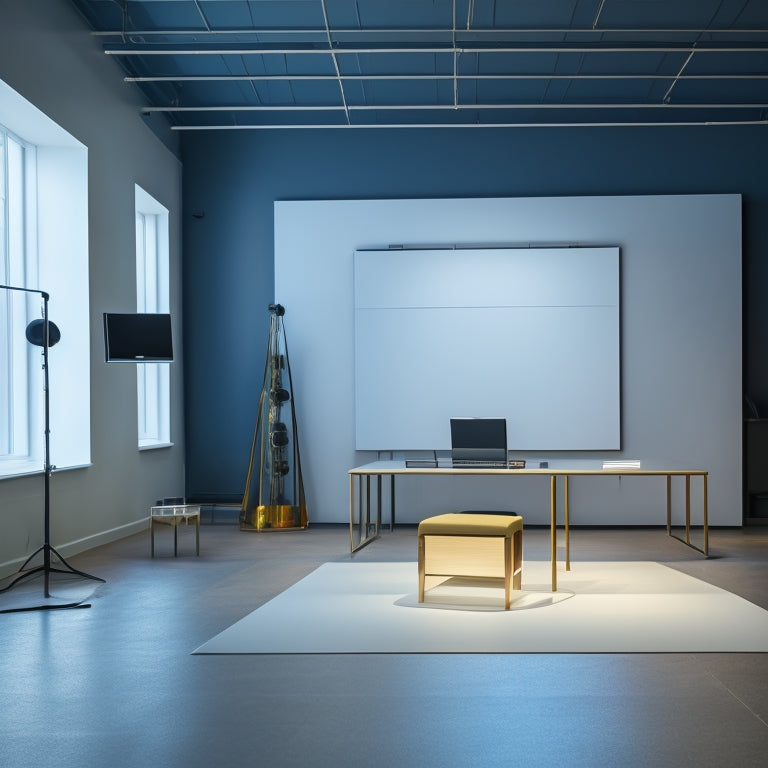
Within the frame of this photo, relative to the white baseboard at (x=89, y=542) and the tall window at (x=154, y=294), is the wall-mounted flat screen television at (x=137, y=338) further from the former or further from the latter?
the tall window at (x=154, y=294)

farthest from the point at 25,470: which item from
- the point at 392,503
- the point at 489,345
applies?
the point at 489,345

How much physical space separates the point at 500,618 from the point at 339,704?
1749 mm

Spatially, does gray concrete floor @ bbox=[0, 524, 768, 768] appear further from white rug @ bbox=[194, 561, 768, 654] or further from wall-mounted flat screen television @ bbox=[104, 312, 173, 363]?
wall-mounted flat screen television @ bbox=[104, 312, 173, 363]

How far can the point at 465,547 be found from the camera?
19.0 feet

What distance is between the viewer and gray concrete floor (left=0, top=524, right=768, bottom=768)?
3.12 metres

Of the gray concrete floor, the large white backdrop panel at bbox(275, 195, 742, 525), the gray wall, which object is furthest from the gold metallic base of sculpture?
the gray concrete floor

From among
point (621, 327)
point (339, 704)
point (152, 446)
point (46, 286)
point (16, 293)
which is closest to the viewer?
point (339, 704)

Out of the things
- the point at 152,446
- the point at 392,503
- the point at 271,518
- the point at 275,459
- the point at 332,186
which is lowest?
the point at 271,518

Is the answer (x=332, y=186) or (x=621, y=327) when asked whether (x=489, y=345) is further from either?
(x=332, y=186)

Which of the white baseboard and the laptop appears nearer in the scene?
the white baseboard

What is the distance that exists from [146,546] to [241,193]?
13.3ft

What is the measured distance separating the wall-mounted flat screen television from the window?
2.07ft

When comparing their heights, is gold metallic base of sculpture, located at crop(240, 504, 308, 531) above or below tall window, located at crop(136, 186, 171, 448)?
below

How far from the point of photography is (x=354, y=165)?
404 inches
